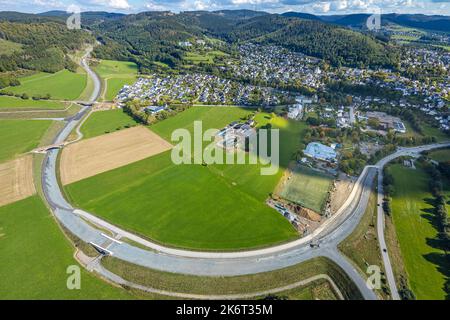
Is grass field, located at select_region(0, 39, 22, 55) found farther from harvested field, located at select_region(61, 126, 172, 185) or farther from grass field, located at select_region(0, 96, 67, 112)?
harvested field, located at select_region(61, 126, 172, 185)

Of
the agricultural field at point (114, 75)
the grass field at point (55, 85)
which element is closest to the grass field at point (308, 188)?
the agricultural field at point (114, 75)

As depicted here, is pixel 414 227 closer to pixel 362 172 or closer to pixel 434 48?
pixel 362 172

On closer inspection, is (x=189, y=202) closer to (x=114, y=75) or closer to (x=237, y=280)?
(x=237, y=280)

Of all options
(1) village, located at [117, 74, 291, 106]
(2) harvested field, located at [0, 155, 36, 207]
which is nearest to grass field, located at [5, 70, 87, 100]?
(1) village, located at [117, 74, 291, 106]

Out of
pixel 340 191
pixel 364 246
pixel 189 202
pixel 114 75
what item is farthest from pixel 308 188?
pixel 114 75

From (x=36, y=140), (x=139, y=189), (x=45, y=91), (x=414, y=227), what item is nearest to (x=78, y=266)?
(x=139, y=189)
